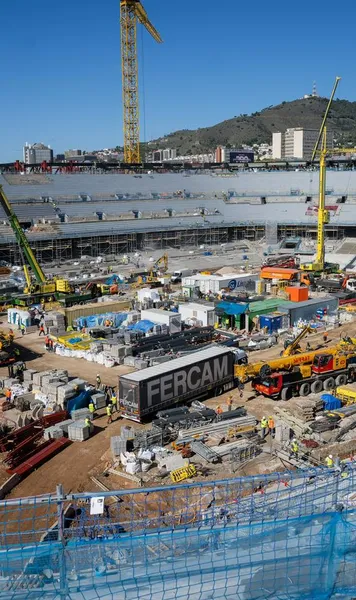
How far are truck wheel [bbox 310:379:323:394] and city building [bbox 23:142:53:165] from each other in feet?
507

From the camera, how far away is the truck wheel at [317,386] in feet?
58.6

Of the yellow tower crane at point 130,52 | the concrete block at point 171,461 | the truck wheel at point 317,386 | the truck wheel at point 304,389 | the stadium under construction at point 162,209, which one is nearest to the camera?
the concrete block at point 171,461

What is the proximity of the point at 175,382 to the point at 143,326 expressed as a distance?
8701 mm

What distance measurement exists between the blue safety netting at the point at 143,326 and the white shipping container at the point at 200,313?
2.14m

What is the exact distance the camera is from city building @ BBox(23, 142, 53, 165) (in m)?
169

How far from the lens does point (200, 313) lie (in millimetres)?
25859

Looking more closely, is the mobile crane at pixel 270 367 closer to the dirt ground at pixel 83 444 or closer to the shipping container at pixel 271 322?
the dirt ground at pixel 83 444

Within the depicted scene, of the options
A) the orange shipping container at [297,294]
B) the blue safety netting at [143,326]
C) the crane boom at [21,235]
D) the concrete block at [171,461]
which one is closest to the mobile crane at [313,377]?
the concrete block at [171,461]

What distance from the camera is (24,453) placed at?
13.9 metres

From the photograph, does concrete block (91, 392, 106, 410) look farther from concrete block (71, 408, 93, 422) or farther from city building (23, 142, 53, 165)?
city building (23, 142, 53, 165)

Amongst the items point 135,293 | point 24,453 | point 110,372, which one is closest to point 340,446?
point 24,453

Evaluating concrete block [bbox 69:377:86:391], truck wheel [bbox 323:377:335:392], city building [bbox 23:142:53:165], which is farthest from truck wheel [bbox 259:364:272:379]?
city building [bbox 23:142:53:165]

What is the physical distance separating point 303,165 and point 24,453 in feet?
219

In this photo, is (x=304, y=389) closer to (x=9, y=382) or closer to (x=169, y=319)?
(x=169, y=319)
